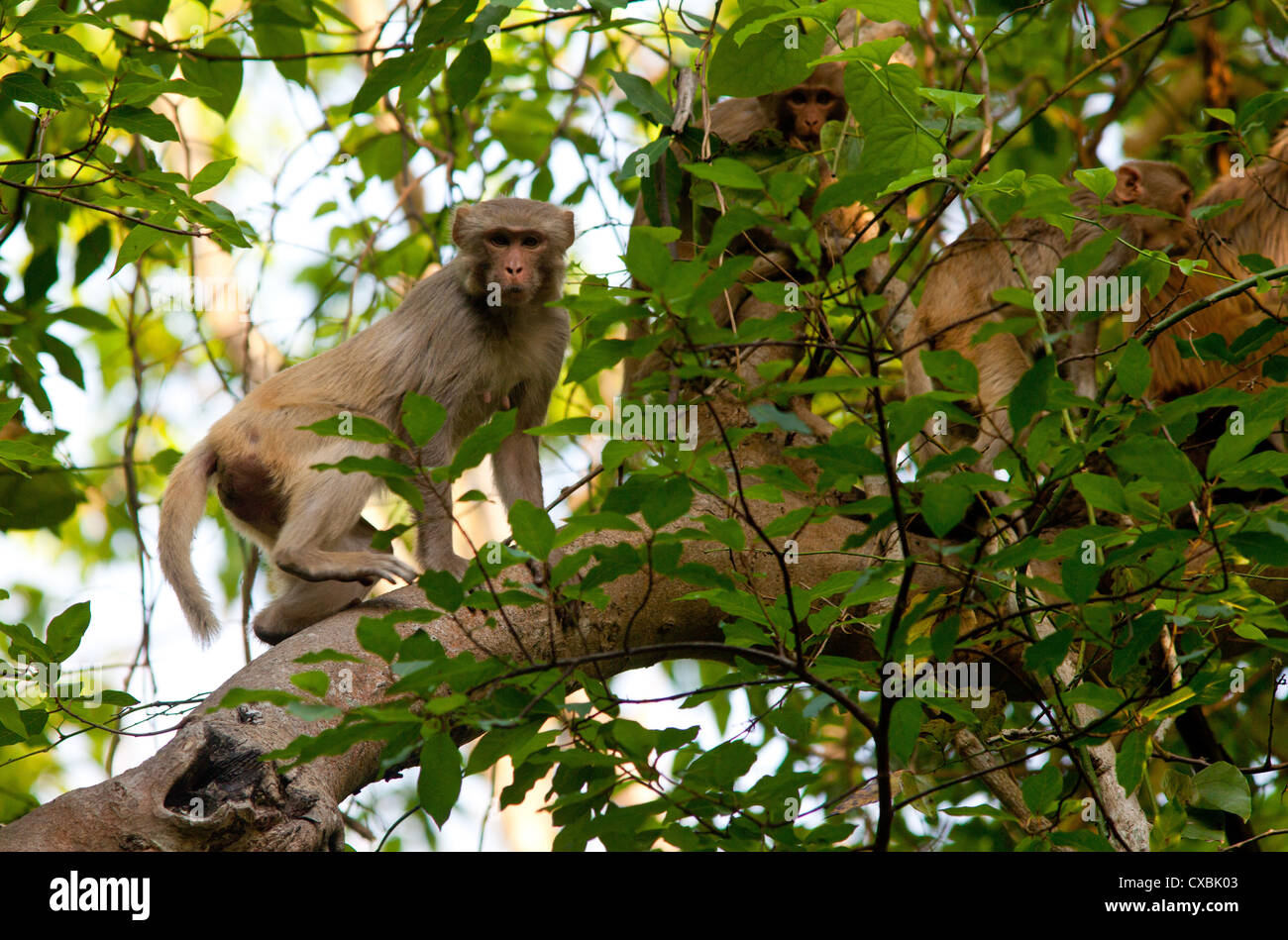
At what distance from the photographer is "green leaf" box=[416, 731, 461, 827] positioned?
7.57 ft

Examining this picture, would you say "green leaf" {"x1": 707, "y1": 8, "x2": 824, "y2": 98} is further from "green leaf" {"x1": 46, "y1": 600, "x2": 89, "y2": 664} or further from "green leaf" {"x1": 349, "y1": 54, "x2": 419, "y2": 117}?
"green leaf" {"x1": 46, "y1": 600, "x2": 89, "y2": 664}

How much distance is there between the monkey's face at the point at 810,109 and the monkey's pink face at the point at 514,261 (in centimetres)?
187

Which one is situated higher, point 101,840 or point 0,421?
point 0,421

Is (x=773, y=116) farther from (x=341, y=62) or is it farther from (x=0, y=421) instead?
(x=341, y=62)

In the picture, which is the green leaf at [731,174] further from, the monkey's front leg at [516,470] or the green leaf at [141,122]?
the monkey's front leg at [516,470]

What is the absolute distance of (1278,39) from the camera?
6633 millimetres

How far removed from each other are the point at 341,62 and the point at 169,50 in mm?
5335

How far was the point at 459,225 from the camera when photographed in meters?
5.21

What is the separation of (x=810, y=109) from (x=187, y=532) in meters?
3.87

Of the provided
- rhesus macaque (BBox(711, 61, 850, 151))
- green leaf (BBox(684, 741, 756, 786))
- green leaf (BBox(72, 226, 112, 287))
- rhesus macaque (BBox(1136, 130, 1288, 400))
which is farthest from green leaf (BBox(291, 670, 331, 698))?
rhesus macaque (BBox(1136, 130, 1288, 400))

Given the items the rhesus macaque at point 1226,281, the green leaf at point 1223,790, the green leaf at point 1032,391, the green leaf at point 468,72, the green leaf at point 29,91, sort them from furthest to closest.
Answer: the rhesus macaque at point 1226,281 → the green leaf at point 468,72 → the green leaf at point 29,91 → the green leaf at point 1223,790 → the green leaf at point 1032,391

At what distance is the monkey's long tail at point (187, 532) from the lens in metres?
4.46

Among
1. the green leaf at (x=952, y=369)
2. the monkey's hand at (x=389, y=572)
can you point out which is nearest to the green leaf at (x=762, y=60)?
the green leaf at (x=952, y=369)
